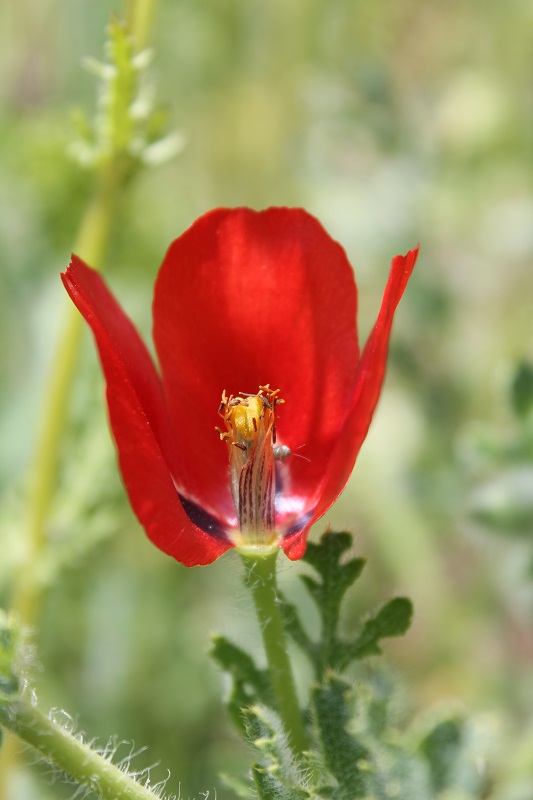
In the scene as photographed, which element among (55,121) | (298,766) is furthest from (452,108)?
(298,766)

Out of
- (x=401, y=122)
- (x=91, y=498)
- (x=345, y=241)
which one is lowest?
(x=91, y=498)

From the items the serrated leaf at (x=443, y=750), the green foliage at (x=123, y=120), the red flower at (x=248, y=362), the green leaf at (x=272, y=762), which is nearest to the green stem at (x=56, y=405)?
the green foliage at (x=123, y=120)

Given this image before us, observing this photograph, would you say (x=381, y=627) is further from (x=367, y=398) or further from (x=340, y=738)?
(x=367, y=398)

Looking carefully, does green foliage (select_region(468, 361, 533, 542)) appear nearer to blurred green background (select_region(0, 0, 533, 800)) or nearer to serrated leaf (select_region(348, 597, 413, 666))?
blurred green background (select_region(0, 0, 533, 800))

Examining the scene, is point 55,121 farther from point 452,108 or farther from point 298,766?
point 298,766

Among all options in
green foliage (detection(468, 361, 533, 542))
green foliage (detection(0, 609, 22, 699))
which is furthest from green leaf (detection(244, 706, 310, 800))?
green foliage (detection(468, 361, 533, 542))

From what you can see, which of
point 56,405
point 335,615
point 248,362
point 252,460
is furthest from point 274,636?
point 56,405

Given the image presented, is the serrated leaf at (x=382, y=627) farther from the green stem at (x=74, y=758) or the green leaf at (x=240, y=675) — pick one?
the green stem at (x=74, y=758)
